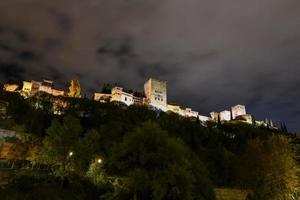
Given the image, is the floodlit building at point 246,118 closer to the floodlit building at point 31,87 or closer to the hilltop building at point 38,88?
the hilltop building at point 38,88

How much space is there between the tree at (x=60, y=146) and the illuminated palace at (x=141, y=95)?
53006mm

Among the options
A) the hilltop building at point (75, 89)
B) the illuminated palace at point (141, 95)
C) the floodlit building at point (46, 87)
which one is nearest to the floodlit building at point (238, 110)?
the illuminated palace at point (141, 95)

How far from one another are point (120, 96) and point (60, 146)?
6060cm

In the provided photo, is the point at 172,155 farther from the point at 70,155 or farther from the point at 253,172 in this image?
the point at 70,155

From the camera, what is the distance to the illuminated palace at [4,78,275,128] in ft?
299

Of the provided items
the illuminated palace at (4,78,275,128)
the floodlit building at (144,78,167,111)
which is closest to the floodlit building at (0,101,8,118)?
the illuminated palace at (4,78,275,128)

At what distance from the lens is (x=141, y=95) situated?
106000mm

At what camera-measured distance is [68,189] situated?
2730 cm

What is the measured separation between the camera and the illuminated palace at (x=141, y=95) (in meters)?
91.1

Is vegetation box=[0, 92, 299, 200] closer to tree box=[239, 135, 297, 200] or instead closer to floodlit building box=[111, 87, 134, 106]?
tree box=[239, 135, 297, 200]

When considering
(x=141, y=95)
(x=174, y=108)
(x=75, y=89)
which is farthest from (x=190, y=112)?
(x=75, y=89)

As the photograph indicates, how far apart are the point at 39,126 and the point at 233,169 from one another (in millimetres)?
36525

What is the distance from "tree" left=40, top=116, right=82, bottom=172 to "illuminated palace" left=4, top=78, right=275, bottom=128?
5301 cm

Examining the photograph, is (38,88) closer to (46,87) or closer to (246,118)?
(46,87)
